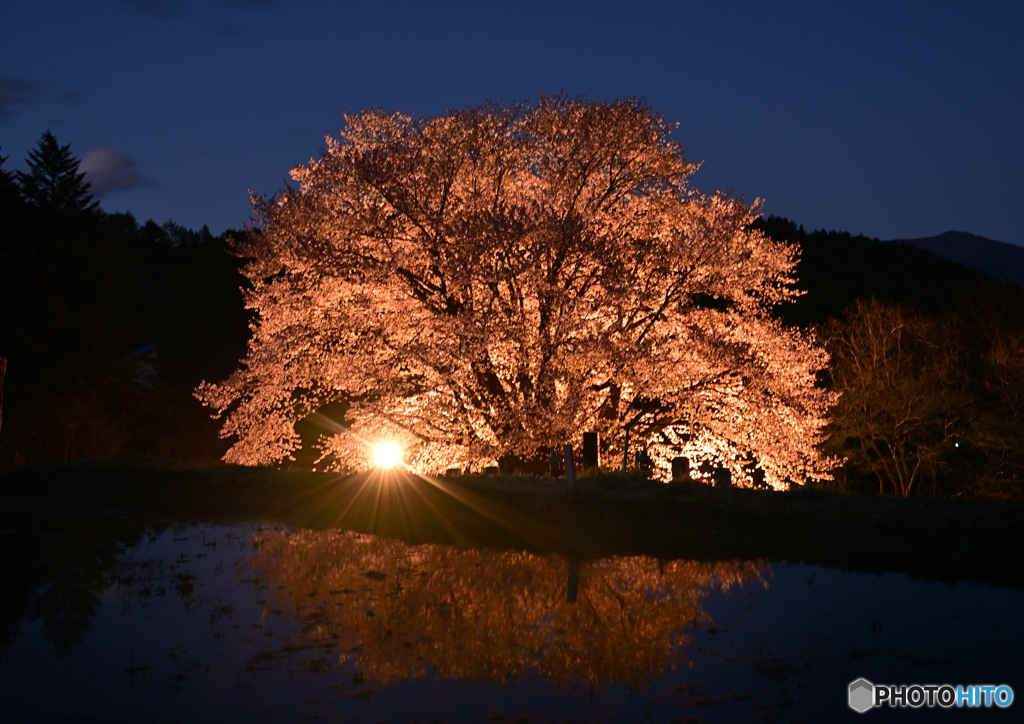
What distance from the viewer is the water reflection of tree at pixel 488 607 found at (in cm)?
718

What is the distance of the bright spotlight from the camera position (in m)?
19.9

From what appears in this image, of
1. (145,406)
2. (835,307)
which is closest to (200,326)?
(145,406)

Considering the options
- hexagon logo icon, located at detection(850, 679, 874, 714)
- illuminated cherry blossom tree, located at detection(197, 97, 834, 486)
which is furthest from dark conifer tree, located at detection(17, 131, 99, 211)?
hexagon logo icon, located at detection(850, 679, 874, 714)

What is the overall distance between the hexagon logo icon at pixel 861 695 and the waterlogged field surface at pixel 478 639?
84mm

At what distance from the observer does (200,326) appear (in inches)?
2948

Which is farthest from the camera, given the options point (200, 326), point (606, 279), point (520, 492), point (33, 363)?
point (200, 326)

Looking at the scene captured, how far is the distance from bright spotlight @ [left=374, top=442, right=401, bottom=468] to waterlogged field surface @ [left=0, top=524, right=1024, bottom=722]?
26.8 ft

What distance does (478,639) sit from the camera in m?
7.87

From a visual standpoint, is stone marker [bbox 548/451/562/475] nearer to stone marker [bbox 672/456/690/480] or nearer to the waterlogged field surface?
stone marker [bbox 672/456/690/480]

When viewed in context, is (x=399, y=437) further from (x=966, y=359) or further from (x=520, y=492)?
(x=966, y=359)

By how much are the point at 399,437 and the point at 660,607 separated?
38.4 feet

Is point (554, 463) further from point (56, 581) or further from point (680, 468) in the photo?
point (56, 581)

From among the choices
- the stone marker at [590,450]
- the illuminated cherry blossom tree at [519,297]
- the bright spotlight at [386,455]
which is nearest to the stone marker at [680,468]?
the stone marker at [590,450]

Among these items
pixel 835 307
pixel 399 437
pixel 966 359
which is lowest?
pixel 399 437
